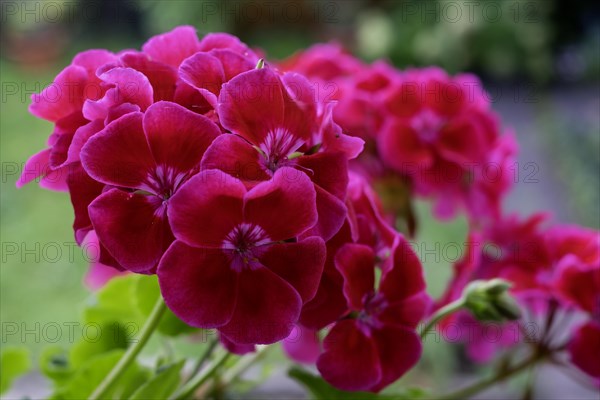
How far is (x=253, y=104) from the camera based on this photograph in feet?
1.05

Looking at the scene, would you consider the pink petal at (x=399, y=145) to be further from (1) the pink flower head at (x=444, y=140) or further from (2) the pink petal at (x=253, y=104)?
(2) the pink petal at (x=253, y=104)

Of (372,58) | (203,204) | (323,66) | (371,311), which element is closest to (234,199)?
(203,204)

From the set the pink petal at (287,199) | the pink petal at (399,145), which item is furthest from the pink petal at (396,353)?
the pink petal at (399,145)

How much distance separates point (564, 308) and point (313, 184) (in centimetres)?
25

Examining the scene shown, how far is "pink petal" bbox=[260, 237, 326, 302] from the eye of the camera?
0.31 metres

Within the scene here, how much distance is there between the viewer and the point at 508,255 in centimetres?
51

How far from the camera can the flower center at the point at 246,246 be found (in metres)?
0.32

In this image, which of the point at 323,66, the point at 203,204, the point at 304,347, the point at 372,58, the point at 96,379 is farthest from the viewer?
the point at 372,58

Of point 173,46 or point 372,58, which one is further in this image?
point 372,58

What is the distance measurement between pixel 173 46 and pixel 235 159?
91 millimetres

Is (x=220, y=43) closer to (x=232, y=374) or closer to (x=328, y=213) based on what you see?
(x=328, y=213)

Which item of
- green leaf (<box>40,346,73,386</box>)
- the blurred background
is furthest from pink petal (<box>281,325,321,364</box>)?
the blurred background

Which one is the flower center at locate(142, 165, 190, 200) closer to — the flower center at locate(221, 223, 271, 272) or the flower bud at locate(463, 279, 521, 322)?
the flower center at locate(221, 223, 271, 272)

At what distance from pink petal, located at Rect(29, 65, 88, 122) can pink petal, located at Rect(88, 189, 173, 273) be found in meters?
0.07
